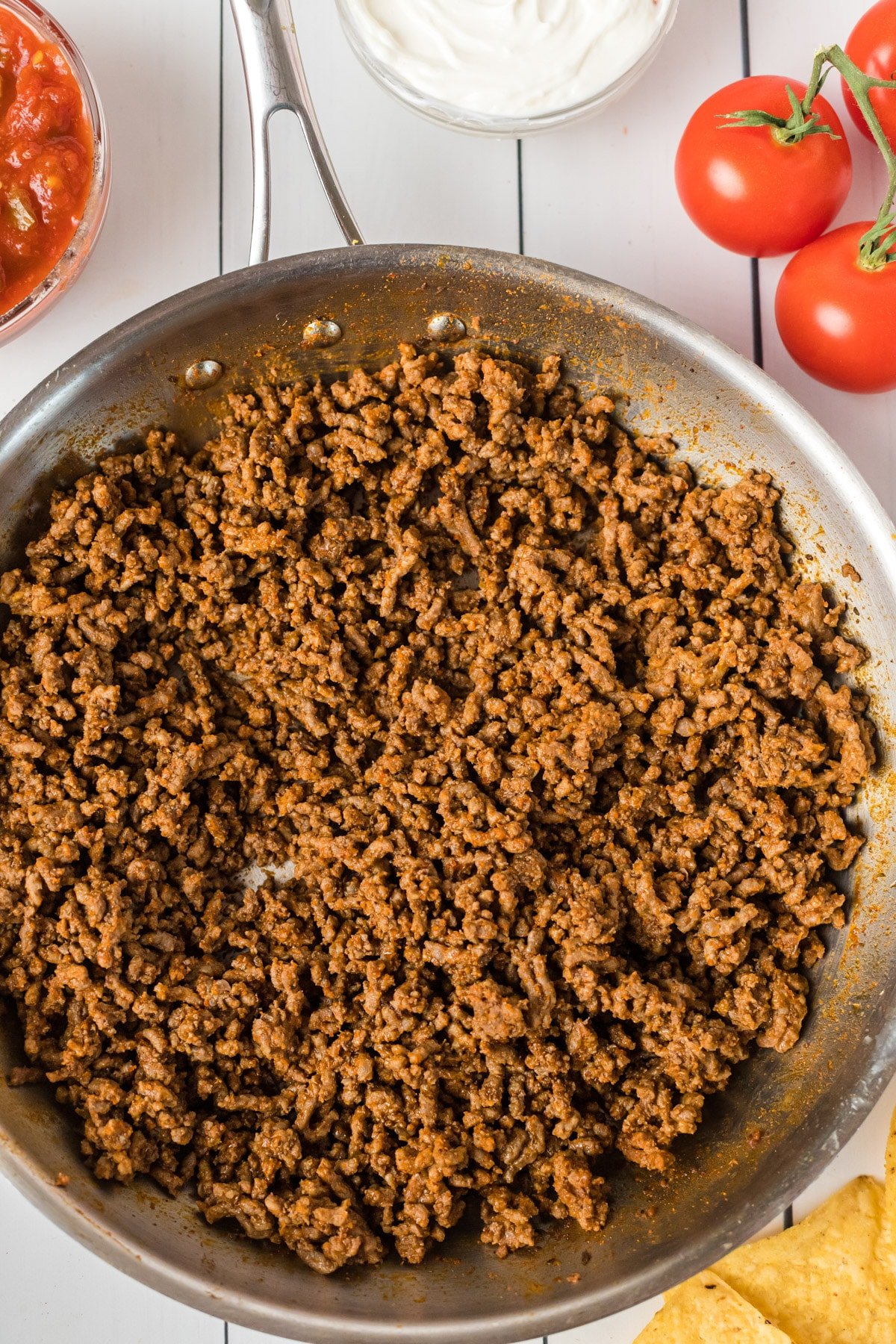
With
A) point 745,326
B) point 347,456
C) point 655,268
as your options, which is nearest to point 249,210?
point 347,456

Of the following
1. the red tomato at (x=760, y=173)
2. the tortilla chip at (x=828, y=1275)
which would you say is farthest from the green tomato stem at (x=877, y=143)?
the tortilla chip at (x=828, y=1275)

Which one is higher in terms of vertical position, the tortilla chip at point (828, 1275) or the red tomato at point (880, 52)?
the red tomato at point (880, 52)

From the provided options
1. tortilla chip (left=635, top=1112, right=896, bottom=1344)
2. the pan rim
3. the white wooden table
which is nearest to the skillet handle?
the pan rim

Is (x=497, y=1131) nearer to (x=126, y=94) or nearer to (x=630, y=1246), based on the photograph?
(x=630, y=1246)

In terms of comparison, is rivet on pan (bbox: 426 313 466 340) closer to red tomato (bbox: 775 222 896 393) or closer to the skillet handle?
the skillet handle

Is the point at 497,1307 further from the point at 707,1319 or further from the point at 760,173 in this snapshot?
A: the point at 760,173

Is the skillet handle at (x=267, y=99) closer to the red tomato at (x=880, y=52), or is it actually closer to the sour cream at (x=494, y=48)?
the sour cream at (x=494, y=48)

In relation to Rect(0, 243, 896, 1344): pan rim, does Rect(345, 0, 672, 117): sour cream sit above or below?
above
